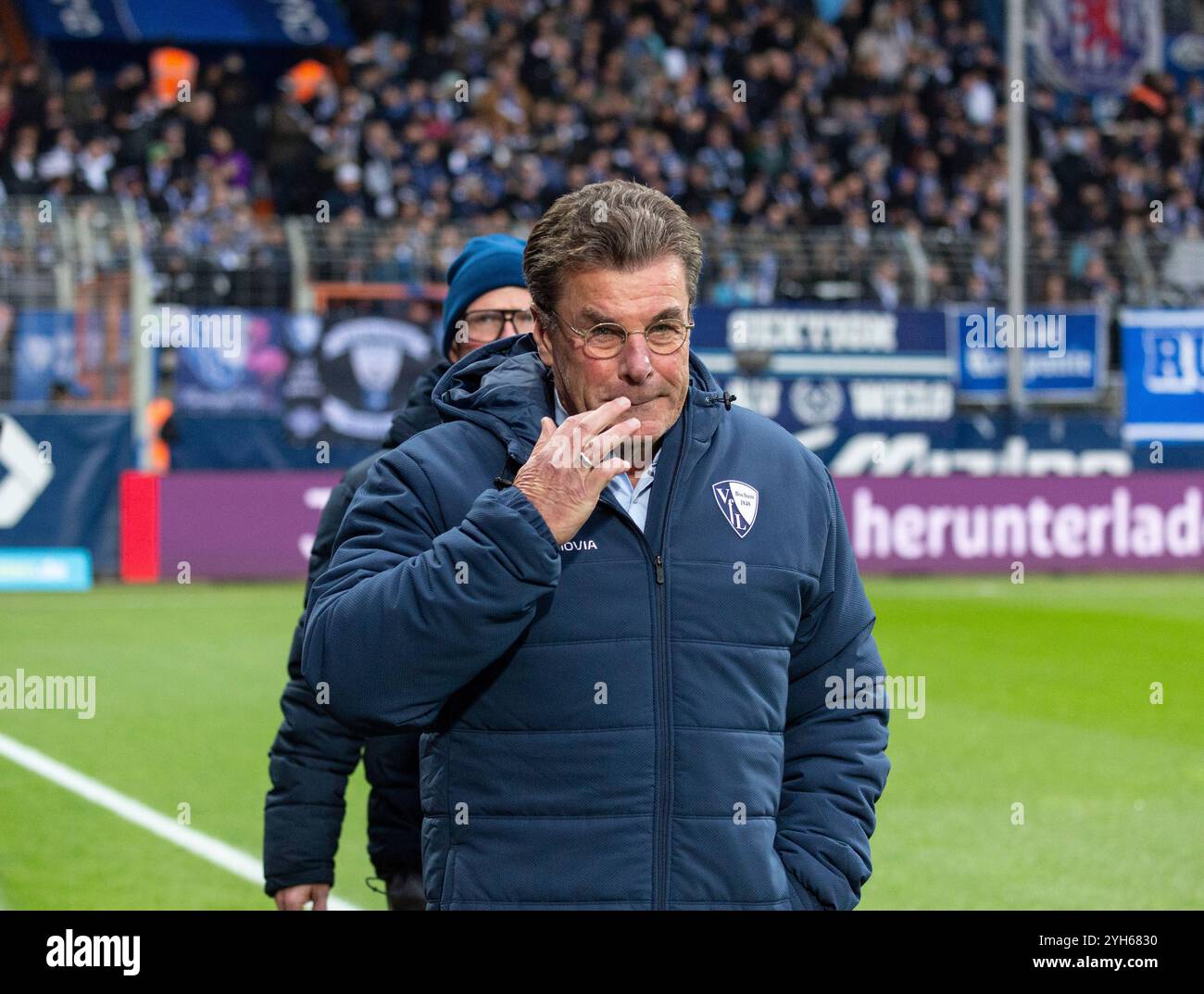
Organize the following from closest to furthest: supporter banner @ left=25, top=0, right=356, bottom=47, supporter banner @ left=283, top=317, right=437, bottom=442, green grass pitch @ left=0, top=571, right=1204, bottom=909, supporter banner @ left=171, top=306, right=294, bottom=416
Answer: green grass pitch @ left=0, top=571, right=1204, bottom=909
supporter banner @ left=171, top=306, right=294, bottom=416
supporter banner @ left=283, top=317, right=437, bottom=442
supporter banner @ left=25, top=0, right=356, bottom=47

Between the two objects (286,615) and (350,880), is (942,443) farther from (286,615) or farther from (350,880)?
(350,880)

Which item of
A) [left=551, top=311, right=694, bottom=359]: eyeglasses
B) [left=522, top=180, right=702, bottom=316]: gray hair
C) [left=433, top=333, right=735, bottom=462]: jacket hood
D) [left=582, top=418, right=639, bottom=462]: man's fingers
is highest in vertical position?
[left=522, top=180, right=702, bottom=316]: gray hair

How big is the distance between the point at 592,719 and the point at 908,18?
1148 inches

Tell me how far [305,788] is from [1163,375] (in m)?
16.4

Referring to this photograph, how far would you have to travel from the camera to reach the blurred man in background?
405 centimetres

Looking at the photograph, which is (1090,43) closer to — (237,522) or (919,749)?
(237,522)

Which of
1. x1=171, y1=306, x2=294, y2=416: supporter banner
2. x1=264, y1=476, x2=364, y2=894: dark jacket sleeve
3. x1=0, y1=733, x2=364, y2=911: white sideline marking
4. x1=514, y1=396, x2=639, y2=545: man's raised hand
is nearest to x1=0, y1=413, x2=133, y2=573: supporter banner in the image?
x1=171, y1=306, x2=294, y2=416: supporter banner

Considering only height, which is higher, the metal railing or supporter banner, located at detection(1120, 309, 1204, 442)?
the metal railing

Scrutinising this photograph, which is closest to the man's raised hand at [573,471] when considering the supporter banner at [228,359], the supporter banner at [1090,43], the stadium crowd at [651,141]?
the supporter banner at [228,359]

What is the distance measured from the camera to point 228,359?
56.7 ft

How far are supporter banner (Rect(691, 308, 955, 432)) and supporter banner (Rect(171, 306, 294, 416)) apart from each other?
161 inches

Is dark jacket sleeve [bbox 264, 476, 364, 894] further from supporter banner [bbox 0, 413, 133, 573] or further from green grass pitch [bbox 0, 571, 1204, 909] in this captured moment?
supporter banner [bbox 0, 413, 133, 573]

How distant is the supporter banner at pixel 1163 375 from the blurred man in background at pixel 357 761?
15597 millimetres

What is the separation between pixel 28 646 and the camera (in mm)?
13141
